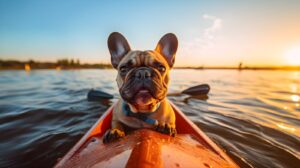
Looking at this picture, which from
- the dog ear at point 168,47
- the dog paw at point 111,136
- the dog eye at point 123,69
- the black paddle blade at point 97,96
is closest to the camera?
the dog paw at point 111,136

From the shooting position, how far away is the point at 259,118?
4.15 meters

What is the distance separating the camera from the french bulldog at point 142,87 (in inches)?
66.7

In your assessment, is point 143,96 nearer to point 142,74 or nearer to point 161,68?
point 142,74

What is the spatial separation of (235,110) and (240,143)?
7.93ft

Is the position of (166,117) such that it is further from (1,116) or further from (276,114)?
(1,116)

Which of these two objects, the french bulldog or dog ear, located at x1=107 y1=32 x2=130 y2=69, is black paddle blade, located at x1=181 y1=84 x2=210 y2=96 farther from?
dog ear, located at x1=107 y1=32 x2=130 y2=69

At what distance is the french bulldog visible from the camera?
170cm

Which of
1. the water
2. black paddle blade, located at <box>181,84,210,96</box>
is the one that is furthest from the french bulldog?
black paddle blade, located at <box>181,84,210,96</box>

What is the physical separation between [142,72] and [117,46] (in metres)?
1.06

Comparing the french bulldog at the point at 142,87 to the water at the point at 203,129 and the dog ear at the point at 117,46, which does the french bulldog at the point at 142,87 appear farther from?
the water at the point at 203,129

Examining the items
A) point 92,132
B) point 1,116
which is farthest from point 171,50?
point 1,116

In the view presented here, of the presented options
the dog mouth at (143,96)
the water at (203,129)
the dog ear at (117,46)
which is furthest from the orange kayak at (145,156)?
the dog ear at (117,46)

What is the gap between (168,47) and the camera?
2.57 m

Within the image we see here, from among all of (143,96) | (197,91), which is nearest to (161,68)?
(143,96)
